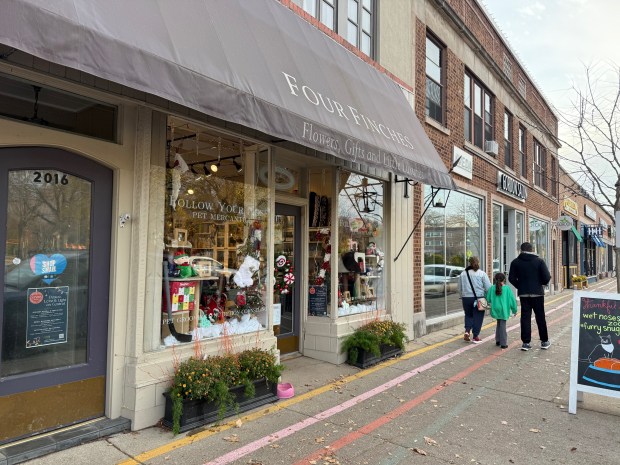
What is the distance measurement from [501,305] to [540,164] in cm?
1397

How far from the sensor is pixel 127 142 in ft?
14.0

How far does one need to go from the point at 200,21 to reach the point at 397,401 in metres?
4.52

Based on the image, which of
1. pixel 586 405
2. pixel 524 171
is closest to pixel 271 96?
pixel 586 405

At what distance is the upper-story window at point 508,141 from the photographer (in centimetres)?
1488

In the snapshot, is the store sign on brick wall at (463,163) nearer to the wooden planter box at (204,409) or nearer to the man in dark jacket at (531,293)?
the man in dark jacket at (531,293)

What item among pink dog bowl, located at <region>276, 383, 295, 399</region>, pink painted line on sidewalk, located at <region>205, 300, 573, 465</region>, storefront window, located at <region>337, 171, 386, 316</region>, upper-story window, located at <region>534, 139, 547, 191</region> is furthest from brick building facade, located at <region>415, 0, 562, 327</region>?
pink dog bowl, located at <region>276, 383, 295, 399</region>

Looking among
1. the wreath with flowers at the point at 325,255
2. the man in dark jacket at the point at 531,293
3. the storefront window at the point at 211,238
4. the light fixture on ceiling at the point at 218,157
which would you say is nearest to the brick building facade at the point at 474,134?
the man in dark jacket at the point at 531,293

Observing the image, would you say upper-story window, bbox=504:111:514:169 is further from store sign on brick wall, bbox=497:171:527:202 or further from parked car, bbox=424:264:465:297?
parked car, bbox=424:264:465:297

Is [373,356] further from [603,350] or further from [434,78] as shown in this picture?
[434,78]

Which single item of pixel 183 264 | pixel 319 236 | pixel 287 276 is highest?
pixel 319 236

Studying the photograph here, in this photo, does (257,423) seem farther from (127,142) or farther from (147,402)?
(127,142)

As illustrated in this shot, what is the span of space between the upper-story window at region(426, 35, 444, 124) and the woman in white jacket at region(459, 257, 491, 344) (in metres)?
3.63

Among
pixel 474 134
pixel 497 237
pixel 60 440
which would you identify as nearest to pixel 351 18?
pixel 474 134

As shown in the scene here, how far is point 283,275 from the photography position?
22.1 ft
